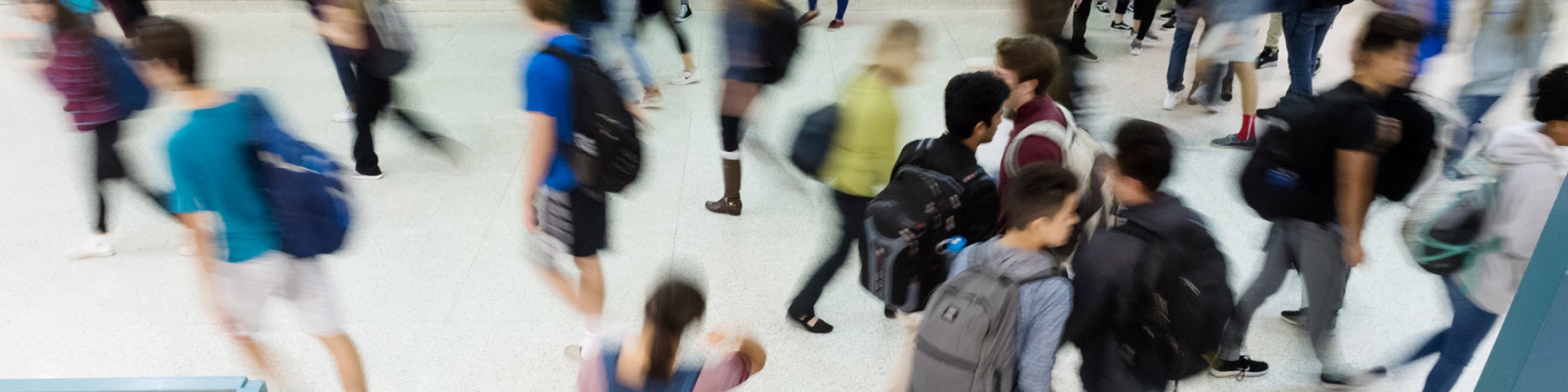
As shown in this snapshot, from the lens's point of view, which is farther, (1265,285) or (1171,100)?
(1171,100)

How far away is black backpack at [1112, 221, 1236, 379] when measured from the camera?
1.97 meters

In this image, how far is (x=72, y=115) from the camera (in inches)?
132

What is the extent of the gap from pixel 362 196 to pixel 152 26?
2.28 m

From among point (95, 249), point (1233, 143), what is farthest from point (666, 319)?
point (1233, 143)

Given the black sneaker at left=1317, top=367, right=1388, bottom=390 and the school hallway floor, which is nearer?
the black sneaker at left=1317, top=367, right=1388, bottom=390

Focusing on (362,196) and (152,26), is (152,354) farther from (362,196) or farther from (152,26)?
(152,26)

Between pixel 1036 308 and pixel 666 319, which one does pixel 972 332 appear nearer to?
pixel 1036 308

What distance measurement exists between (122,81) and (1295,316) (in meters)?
4.02

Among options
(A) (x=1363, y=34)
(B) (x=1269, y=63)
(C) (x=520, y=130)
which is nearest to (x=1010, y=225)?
(A) (x=1363, y=34)

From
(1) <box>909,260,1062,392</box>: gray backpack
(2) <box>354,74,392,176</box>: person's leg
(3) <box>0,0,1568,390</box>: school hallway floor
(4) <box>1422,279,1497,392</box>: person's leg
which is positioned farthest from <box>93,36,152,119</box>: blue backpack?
(4) <box>1422,279,1497,392</box>: person's leg

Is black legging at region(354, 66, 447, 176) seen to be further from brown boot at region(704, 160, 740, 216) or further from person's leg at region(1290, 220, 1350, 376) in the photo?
person's leg at region(1290, 220, 1350, 376)

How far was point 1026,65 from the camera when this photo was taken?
2668mm

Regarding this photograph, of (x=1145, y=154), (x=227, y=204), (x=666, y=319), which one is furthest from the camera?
(x=227, y=204)

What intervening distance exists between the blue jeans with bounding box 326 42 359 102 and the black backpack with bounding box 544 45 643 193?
1938mm
